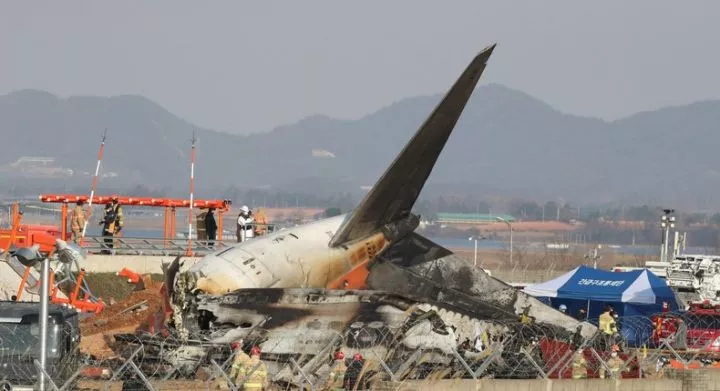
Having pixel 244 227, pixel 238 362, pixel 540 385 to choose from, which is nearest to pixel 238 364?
pixel 238 362

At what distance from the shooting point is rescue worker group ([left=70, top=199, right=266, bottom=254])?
134 feet

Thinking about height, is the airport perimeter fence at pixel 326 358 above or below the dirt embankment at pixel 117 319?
above

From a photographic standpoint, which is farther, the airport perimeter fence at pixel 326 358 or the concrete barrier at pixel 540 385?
the airport perimeter fence at pixel 326 358

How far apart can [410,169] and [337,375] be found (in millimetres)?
7115

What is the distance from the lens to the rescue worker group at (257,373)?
20.6m

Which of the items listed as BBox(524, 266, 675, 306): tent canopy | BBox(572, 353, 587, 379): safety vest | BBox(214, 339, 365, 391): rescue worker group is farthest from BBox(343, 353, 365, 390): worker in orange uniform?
BBox(524, 266, 675, 306): tent canopy

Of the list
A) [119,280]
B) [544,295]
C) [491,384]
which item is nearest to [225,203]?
[119,280]

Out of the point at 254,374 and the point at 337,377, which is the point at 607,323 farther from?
the point at 254,374

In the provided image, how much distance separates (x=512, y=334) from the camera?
2577 centimetres

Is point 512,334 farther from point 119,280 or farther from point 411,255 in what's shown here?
point 119,280

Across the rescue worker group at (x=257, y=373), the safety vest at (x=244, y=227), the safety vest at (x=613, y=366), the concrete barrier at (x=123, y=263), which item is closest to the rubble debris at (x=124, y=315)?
the safety vest at (x=244, y=227)

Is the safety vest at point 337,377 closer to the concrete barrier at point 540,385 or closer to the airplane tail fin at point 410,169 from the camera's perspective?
the concrete barrier at point 540,385

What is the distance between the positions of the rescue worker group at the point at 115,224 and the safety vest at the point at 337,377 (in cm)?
1867

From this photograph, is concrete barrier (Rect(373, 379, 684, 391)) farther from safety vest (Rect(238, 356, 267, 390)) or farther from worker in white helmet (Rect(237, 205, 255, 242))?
worker in white helmet (Rect(237, 205, 255, 242))
